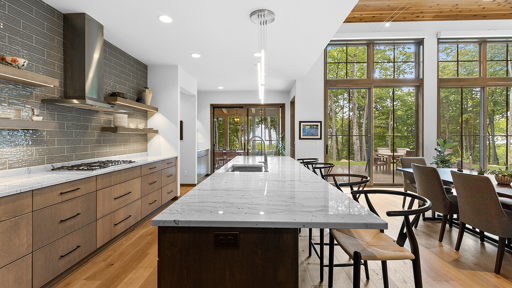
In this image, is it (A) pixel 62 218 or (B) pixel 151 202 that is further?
(B) pixel 151 202

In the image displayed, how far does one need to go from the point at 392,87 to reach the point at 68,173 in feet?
21.5

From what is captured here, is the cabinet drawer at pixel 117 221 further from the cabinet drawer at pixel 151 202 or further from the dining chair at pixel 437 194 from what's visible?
the dining chair at pixel 437 194

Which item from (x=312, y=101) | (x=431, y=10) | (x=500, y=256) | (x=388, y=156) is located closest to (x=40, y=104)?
(x=500, y=256)

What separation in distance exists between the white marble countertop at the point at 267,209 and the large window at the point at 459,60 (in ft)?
20.5

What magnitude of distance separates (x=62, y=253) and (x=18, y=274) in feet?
1.25

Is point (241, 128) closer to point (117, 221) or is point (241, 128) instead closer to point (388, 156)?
point (388, 156)

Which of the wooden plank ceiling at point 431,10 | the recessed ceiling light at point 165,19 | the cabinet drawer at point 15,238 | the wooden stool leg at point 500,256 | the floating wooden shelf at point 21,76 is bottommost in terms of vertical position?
the wooden stool leg at point 500,256

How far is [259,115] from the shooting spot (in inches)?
312

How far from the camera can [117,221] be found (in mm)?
2898

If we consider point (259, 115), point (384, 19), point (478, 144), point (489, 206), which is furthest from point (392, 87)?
point (489, 206)

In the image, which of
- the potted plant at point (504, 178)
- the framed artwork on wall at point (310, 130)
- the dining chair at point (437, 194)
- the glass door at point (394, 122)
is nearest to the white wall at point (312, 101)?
the framed artwork on wall at point (310, 130)

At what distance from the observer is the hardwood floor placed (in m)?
2.06

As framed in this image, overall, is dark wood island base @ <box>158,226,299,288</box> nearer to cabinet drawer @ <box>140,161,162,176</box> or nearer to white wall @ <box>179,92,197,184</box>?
cabinet drawer @ <box>140,161,162,176</box>

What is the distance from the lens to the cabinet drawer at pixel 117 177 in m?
2.59
